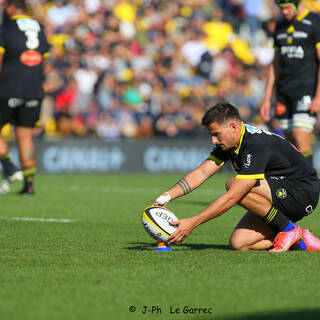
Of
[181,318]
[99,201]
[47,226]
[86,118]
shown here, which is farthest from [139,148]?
[181,318]

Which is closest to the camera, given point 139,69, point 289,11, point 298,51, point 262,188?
point 262,188

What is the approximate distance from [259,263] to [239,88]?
54.3ft

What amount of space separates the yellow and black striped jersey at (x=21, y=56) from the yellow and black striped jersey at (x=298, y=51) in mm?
3746

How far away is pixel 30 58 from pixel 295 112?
4.17m

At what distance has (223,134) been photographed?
20.0ft

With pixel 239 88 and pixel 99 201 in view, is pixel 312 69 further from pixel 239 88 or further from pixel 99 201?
pixel 239 88

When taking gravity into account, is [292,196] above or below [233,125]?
below

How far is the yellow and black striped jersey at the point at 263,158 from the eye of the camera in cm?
607

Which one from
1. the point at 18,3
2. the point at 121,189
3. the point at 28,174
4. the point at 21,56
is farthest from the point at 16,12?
the point at 121,189

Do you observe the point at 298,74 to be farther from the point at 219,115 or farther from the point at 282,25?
the point at 219,115

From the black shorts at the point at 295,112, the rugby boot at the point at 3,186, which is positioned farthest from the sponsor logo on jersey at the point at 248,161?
the rugby boot at the point at 3,186

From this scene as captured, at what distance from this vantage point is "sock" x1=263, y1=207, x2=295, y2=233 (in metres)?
6.41

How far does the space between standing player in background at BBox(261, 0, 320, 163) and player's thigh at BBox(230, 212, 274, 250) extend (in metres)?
3.06

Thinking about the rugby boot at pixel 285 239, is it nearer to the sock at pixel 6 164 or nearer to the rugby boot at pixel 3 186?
the sock at pixel 6 164
